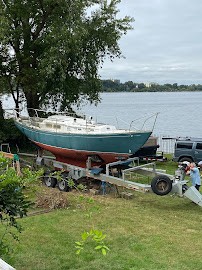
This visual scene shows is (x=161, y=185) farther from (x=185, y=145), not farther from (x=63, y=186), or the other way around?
(x=185, y=145)

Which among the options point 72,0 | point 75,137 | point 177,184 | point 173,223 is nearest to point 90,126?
point 75,137

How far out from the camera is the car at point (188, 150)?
20.7 meters

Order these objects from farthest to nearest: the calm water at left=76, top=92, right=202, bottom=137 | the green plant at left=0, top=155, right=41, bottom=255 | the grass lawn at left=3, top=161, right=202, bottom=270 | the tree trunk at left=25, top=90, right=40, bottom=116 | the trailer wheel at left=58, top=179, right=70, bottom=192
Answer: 1. the calm water at left=76, top=92, right=202, bottom=137
2. the tree trunk at left=25, top=90, right=40, bottom=116
3. the trailer wheel at left=58, top=179, right=70, bottom=192
4. the grass lawn at left=3, top=161, right=202, bottom=270
5. the green plant at left=0, top=155, right=41, bottom=255

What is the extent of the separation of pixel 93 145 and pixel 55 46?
252 inches

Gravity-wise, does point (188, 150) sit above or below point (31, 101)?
below

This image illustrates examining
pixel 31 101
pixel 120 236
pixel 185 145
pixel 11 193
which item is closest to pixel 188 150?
pixel 185 145

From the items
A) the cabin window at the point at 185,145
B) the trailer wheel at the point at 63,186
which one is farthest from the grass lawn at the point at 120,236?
the cabin window at the point at 185,145

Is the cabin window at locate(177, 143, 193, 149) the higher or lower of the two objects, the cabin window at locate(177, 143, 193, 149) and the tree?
the lower

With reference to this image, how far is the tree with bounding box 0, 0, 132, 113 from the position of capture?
19.6 metres

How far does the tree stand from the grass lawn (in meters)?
8.62

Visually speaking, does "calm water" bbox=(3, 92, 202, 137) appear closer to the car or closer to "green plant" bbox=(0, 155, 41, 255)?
the car

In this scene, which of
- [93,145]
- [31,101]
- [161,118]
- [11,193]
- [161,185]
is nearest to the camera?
[11,193]

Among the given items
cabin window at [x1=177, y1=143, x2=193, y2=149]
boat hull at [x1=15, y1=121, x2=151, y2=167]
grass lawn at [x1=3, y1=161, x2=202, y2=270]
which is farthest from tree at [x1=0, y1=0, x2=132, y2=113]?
grass lawn at [x1=3, y1=161, x2=202, y2=270]

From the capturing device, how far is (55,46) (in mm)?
19438
